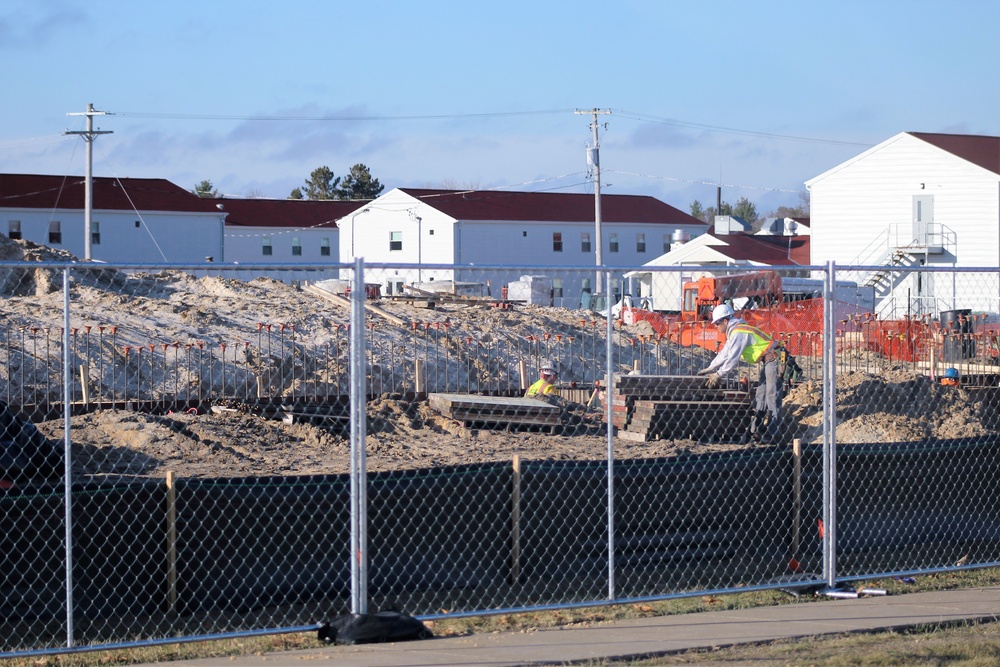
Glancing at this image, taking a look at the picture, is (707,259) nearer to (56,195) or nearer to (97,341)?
(56,195)

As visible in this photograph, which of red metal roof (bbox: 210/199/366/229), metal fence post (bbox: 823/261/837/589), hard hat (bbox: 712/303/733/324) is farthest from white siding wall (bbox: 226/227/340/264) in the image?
metal fence post (bbox: 823/261/837/589)

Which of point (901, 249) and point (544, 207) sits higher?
point (544, 207)

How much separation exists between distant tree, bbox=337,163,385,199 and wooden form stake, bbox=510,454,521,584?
250ft

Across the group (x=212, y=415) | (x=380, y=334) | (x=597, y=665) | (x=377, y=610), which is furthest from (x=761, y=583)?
(x=380, y=334)

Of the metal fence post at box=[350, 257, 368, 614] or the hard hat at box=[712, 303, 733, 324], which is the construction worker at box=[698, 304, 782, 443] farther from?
the metal fence post at box=[350, 257, 368, 614]

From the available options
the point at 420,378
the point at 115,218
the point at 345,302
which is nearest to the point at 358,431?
the point at 420,378

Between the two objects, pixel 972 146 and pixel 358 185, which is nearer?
pixel 972 146

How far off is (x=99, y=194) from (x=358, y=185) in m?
34.1

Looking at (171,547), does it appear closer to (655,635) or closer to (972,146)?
(655,635)

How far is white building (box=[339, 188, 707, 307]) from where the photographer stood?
54312 millimetres

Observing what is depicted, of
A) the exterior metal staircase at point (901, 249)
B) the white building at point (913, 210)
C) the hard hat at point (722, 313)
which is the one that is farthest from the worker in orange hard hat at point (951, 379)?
the exterior metal staircase at point (901, 249)

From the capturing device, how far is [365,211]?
57.0m

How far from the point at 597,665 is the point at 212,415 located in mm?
12112

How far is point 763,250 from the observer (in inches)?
2131
